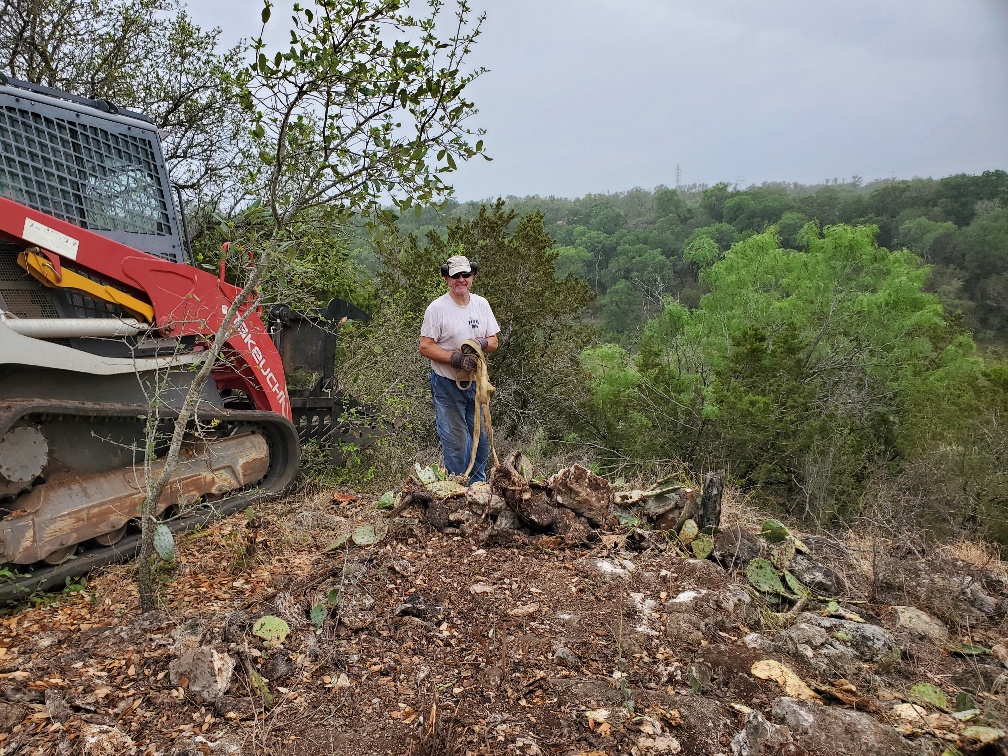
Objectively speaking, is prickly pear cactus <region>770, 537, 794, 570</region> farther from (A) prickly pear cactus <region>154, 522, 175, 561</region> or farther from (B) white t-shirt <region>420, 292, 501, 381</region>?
(A) prickly pear cactus <region>154, 522, 175, 561</region>

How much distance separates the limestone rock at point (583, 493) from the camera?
4074 mm

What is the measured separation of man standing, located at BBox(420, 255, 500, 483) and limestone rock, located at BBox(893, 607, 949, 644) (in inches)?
105

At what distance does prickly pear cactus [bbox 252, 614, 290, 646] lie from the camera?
2.73 meters

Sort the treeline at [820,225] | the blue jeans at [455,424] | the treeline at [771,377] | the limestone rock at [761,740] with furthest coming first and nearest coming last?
the treeline at [820,225], the treeline at [771,377], the blue jeans at [455,424], the limestone rock at [761,740]

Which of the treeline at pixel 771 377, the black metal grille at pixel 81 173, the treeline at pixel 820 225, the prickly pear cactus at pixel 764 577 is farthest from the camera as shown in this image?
the treeline at pixel 820 225

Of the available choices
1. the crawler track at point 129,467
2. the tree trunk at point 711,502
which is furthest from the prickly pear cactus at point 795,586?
the crawler track at point 129,467

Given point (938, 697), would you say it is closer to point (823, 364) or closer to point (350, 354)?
point (350, 354)

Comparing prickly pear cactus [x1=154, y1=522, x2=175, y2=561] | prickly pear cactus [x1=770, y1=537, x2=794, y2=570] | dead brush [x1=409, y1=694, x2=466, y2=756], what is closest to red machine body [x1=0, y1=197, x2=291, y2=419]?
prickly pear cactus [x1=154, y1=522, x2=175, y2=561]

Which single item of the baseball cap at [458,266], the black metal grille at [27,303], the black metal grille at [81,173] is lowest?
the black metal grille at [27,303]

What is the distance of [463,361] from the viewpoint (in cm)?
467

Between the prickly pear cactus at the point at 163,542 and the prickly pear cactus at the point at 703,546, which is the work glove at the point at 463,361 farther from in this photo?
the prickly pear cactus at the point at 163,542

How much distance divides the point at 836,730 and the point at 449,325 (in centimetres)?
334

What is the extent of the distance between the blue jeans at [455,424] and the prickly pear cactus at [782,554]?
79.4 inches

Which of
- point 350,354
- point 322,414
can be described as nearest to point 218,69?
point 350,354
